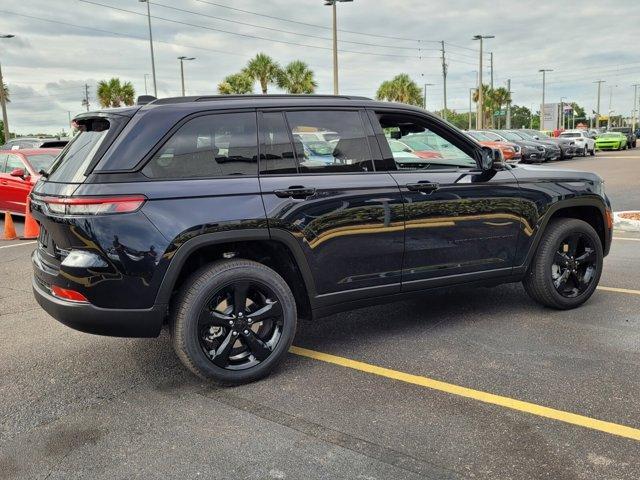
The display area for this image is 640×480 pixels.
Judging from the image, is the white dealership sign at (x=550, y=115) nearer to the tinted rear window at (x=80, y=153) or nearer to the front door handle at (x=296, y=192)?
the front door handle at (x=296, y=192)

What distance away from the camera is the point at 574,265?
5203 millimetres

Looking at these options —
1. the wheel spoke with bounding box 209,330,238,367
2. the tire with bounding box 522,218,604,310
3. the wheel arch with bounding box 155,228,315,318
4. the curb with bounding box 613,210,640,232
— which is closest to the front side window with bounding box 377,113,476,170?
the tire with bounding box 522,218,604,310

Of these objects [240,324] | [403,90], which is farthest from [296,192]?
[403,90]

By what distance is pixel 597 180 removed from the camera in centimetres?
Answer: 529

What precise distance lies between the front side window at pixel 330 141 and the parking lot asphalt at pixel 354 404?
1.36 metres

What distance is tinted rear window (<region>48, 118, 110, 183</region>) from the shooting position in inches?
141

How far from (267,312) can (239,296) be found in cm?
22

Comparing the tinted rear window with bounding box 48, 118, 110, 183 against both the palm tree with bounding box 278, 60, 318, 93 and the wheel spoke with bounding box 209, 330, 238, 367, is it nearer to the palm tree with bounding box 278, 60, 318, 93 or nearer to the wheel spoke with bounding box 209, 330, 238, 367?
the wheel spoke with bounding box 209, 330, 238, 367

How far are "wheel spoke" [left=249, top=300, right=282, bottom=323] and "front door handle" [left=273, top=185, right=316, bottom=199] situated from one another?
69 centimetres

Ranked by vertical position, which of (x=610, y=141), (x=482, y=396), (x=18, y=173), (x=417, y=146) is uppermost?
(x=417, y=146)

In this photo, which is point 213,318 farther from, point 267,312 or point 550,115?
point 550,115

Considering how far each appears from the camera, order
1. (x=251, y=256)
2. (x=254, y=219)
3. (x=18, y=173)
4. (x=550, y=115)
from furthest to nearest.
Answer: (x=550, y=115) < (x=18, y=173) < (x=251, y=256) < (x=254, y=219)

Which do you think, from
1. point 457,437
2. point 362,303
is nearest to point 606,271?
point 362,303

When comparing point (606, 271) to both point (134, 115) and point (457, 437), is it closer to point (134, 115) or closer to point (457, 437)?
point (457, 437)
